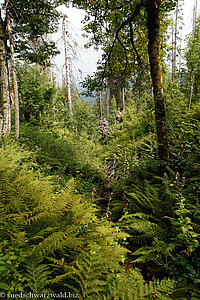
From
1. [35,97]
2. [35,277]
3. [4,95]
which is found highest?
[35,97]

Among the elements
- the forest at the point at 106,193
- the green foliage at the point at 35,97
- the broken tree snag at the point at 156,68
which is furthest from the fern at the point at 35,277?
the green foliage at the point at 35,97

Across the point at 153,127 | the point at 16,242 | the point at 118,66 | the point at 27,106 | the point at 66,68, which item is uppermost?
the point at 66,68

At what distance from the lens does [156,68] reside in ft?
11.7

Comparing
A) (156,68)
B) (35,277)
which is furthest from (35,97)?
(35,277)

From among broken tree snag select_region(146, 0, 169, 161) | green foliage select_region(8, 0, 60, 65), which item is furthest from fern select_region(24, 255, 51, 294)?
green foliage select_region(8, 0, 60, 65)

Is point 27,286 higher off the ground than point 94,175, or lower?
higher

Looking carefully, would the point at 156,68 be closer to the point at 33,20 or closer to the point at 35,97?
the point at 33,20

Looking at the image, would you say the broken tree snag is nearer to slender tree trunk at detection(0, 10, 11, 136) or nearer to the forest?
the forest

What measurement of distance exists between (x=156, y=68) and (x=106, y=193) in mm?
3524

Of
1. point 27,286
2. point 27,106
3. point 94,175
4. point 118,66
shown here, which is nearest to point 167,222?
point 27,286

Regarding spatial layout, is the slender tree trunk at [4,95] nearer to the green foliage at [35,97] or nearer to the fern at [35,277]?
the green foliage at [35,97]

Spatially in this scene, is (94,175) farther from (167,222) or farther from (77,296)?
(77,296)

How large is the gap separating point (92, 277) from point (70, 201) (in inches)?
34.9

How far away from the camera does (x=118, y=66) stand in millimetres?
5086
